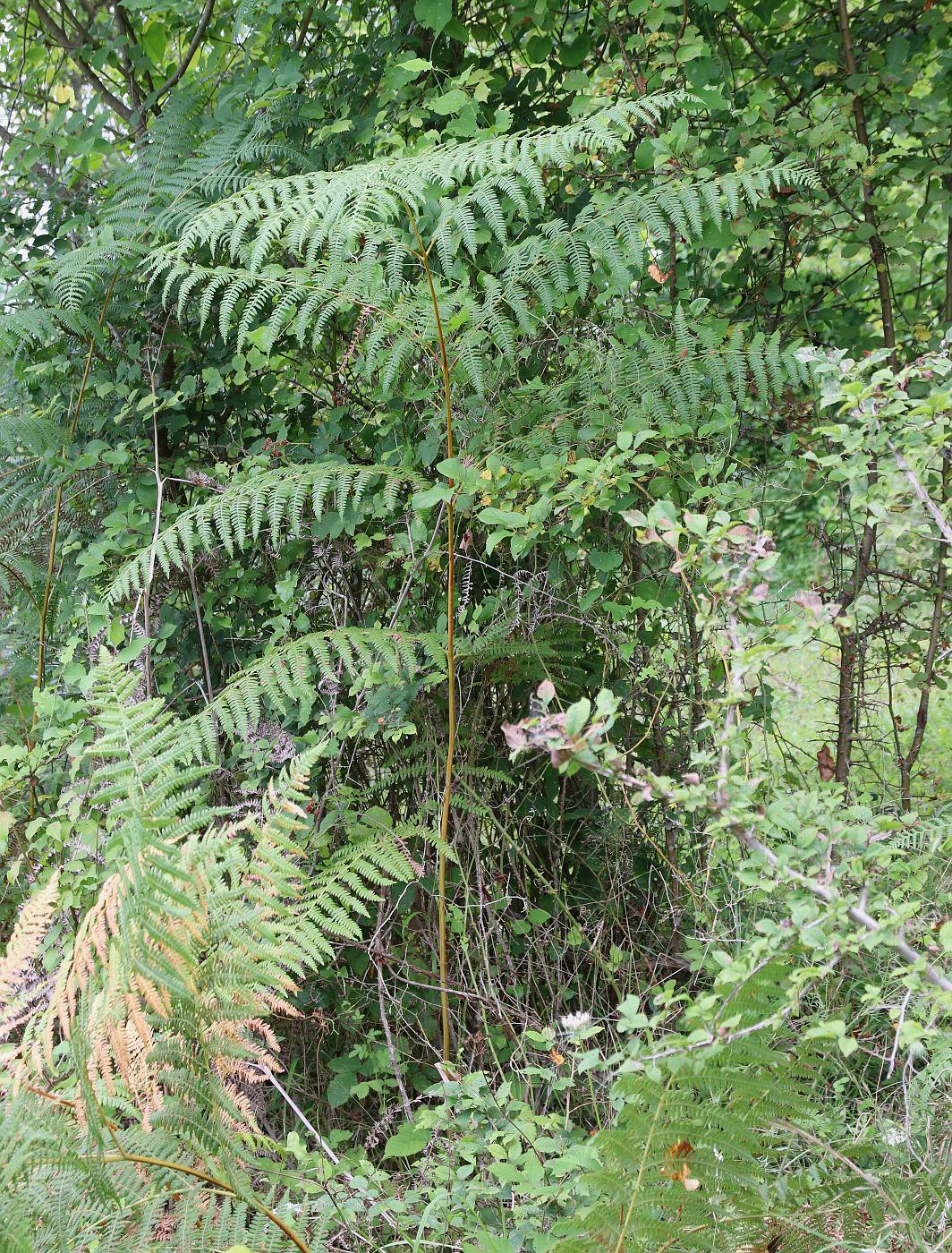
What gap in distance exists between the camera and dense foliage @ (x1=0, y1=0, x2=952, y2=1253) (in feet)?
4.59

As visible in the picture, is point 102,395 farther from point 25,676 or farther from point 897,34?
point 897,34

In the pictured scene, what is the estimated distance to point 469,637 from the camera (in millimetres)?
2217

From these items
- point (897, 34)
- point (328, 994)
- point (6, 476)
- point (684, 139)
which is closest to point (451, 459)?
point (684, 139)

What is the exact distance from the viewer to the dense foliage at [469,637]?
1399mm

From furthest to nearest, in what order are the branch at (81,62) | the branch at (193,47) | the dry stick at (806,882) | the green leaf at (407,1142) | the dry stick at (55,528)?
the branch at (81,62) < the branch at (193,47) < the dry stick at (55,528) < the green leaf at (407,1142) < the dry stick at (806,882)

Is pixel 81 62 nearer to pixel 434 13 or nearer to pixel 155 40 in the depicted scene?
pixel 155 40

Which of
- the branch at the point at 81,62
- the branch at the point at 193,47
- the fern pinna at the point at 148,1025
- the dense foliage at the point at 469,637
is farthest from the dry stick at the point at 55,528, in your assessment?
the fern pinna at the point at 148,1025

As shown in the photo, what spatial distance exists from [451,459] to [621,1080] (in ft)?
3.67

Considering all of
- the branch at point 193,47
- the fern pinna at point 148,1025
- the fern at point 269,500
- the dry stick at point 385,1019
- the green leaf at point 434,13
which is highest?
the branch at point 193,47

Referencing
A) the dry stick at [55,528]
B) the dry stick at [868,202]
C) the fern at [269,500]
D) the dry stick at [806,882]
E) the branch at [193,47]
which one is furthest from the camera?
the branch at [193,47]

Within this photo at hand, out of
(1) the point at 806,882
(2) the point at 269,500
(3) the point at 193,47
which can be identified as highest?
(3) the point at 193,47

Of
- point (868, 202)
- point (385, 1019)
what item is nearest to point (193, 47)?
point (868, 202)

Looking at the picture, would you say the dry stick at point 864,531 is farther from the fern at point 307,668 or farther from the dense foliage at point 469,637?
the fern at point 307,668

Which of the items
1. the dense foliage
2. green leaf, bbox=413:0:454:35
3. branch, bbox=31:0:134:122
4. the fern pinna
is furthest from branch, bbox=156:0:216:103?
the fern pinna
